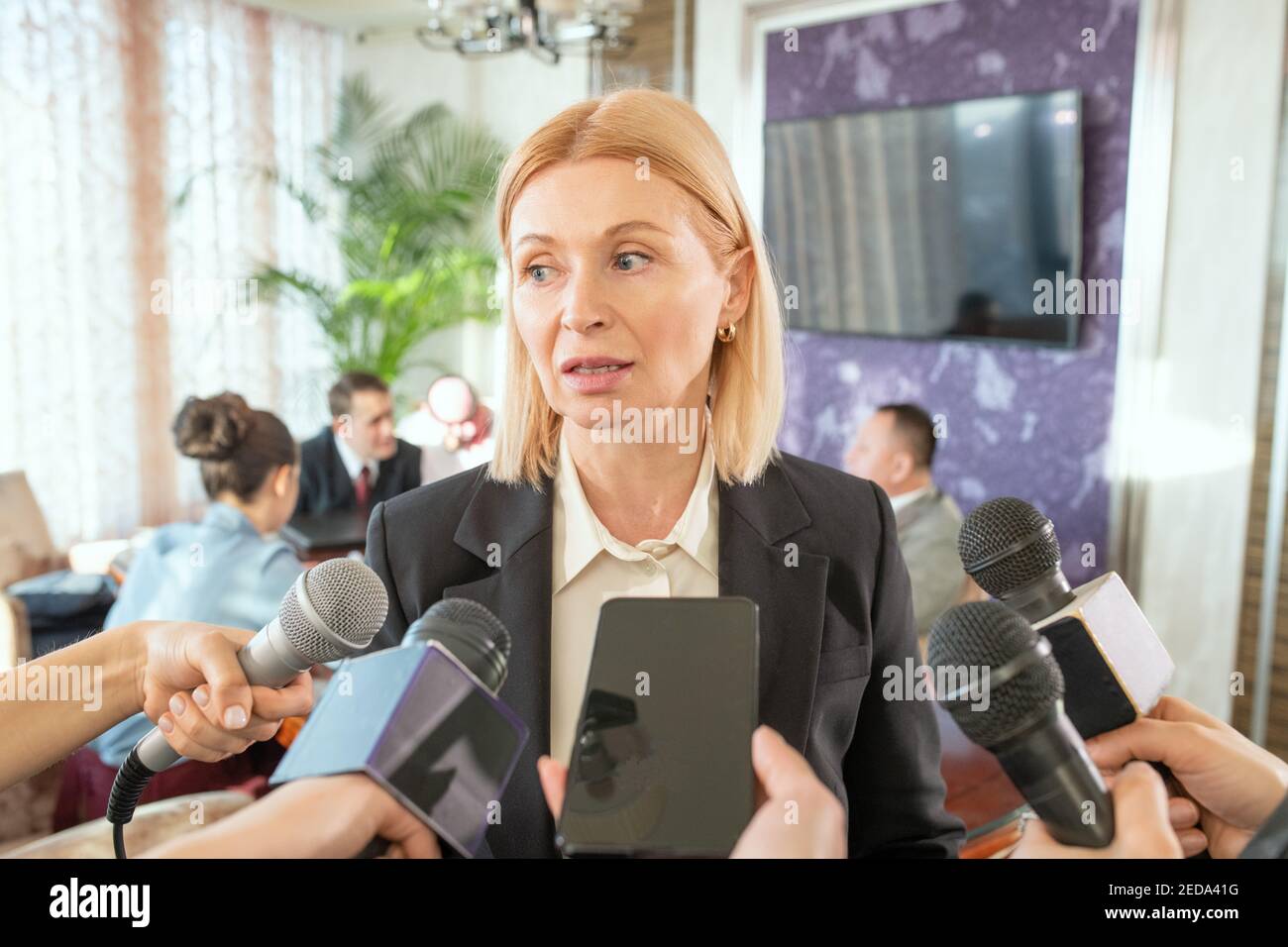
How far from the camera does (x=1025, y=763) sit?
50 cm

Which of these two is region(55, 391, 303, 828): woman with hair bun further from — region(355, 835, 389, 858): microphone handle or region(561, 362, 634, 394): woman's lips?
region(355, 835, 389, 858): microphone handle

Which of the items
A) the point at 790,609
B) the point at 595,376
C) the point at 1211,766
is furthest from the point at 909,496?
the point at 1211,766

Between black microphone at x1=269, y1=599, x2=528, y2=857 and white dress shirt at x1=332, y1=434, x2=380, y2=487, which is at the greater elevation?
black microphone at x1=269, y1=599, x2=528, y2=857

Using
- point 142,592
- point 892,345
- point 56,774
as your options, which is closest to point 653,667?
point 142,592

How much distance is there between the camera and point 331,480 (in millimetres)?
3729

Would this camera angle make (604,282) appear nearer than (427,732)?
No

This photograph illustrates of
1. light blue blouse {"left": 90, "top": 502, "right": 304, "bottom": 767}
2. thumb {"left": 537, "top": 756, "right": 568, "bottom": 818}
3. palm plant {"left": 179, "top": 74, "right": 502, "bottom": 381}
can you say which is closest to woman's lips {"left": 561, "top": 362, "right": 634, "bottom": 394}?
thumb {"left": 537, "top": 756, "right": 568, "bottom": 818}

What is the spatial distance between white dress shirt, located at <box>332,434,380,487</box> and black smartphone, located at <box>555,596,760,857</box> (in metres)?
3.36

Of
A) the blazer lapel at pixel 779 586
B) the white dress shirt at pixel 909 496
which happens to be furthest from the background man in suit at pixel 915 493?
the blazer lapel at pixel 779 586

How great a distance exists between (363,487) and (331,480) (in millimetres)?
115

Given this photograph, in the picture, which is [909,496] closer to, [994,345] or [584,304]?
[994,345]

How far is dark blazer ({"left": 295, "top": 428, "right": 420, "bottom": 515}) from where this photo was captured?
3709mm

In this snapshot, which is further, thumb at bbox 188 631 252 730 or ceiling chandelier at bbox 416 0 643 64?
ceiling chandelier at bbox 416 0 643 64
